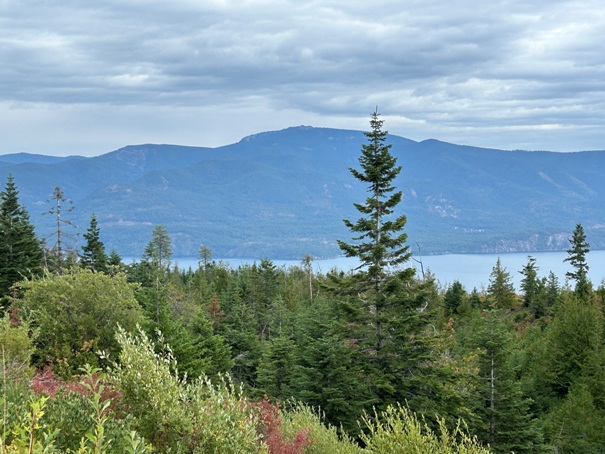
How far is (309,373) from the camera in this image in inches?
1027

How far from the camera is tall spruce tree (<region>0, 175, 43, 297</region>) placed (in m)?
38.6

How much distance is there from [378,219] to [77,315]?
517 inches

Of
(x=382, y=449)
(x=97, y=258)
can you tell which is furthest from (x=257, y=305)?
(x=382, y=449)

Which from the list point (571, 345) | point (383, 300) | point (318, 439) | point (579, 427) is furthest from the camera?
point (571, 345)

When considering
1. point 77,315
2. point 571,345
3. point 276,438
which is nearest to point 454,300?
point 571,345

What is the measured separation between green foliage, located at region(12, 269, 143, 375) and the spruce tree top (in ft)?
32.9

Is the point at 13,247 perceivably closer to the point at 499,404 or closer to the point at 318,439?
the point at 499,404

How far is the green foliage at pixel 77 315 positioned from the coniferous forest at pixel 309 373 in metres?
0.06

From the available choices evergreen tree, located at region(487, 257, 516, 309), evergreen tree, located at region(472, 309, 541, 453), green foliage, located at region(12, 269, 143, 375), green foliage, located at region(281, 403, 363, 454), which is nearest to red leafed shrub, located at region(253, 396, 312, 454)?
green foliage, located at region(281, 403, 363, 454)

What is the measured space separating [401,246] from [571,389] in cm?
2085

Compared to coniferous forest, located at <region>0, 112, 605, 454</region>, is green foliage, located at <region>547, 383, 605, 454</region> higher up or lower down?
lower down

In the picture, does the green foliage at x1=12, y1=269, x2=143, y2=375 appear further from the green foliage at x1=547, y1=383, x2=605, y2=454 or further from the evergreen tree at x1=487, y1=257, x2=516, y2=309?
the evergreen tree at x1=487, y1=257, x2=516, y2=309

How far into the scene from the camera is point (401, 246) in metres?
26.4

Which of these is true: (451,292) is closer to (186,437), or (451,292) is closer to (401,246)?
(401,246)
